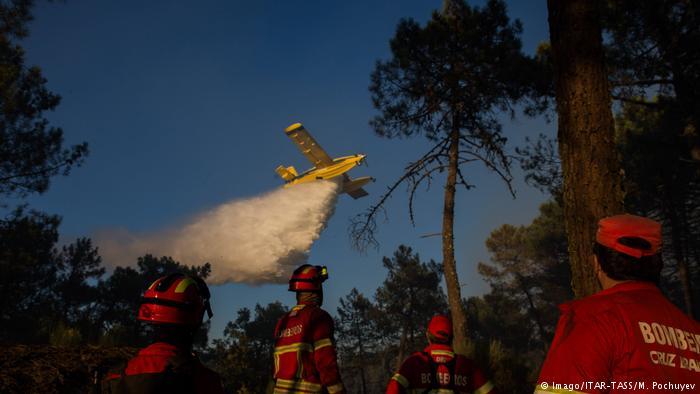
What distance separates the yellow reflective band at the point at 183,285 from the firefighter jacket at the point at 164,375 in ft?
0.91

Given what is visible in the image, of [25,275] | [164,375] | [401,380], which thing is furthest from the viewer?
[25,275]

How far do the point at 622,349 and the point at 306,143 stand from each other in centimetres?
3170

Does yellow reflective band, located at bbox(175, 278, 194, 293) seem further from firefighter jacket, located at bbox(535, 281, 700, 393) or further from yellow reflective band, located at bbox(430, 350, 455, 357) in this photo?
yellow reflective band, located at bbox(430, 350, 455, 357)

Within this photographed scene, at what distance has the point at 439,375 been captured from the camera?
17.1 ft

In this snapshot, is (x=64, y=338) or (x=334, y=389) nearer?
(x=334, y=389)

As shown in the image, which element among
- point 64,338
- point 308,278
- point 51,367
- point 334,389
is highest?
point 308,278

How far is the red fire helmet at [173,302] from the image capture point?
2.80 meters

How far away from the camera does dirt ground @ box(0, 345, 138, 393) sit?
755 centimetres

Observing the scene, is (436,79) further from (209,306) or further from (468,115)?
(209,306)

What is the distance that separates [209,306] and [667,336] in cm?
224

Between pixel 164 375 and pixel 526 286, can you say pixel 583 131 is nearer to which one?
pixel 164 375

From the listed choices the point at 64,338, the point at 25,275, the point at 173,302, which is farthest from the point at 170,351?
the point at 25,275

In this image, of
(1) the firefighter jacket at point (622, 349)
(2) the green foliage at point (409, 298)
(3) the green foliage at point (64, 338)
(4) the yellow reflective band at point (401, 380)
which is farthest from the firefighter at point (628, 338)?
(2) the green foliage at point (409, 298)

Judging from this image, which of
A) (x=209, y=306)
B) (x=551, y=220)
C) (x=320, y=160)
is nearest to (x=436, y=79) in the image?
(x=209, y=306)
